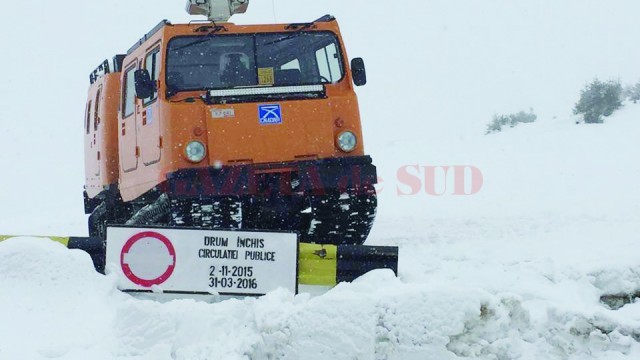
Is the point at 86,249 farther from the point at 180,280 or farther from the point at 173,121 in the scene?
the point at 173,121

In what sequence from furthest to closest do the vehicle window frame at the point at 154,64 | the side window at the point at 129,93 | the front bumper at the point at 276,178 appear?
the side window at the point at 129,93 < the vehicle window frame at the point at 154,64 < the front bumper at the point at 276,178

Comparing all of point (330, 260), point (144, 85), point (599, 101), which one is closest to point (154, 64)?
point (144, 85)

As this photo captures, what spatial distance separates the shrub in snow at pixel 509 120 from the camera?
27.0m

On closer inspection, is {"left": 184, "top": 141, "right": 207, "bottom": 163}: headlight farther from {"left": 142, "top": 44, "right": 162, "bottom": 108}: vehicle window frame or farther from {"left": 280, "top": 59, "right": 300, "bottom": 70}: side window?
{"left": 280, "top": 59, "right": 300, "bottom": 70}: side window

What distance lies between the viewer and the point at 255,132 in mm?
8812

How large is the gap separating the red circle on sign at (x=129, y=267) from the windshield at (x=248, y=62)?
304 centimetres

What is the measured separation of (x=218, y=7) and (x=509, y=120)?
18.6 meters

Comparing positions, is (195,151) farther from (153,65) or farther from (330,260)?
(330,260)

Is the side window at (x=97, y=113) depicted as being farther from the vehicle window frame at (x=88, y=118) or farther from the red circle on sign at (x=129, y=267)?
the red circle on sign at (x=129, y=267)

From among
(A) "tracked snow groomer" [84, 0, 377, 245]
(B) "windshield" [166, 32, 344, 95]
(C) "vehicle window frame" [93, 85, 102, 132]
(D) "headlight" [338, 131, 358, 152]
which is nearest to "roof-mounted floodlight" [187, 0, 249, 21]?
(A) "tracked snow groomer" [84, 0, 377, 245]

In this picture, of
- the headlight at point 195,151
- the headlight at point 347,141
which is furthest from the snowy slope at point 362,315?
the headlight at point 195,151

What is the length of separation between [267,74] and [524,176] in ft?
32.5

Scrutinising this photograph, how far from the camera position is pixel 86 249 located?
6.88 meters

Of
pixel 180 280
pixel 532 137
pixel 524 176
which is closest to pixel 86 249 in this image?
pixel 180 280
